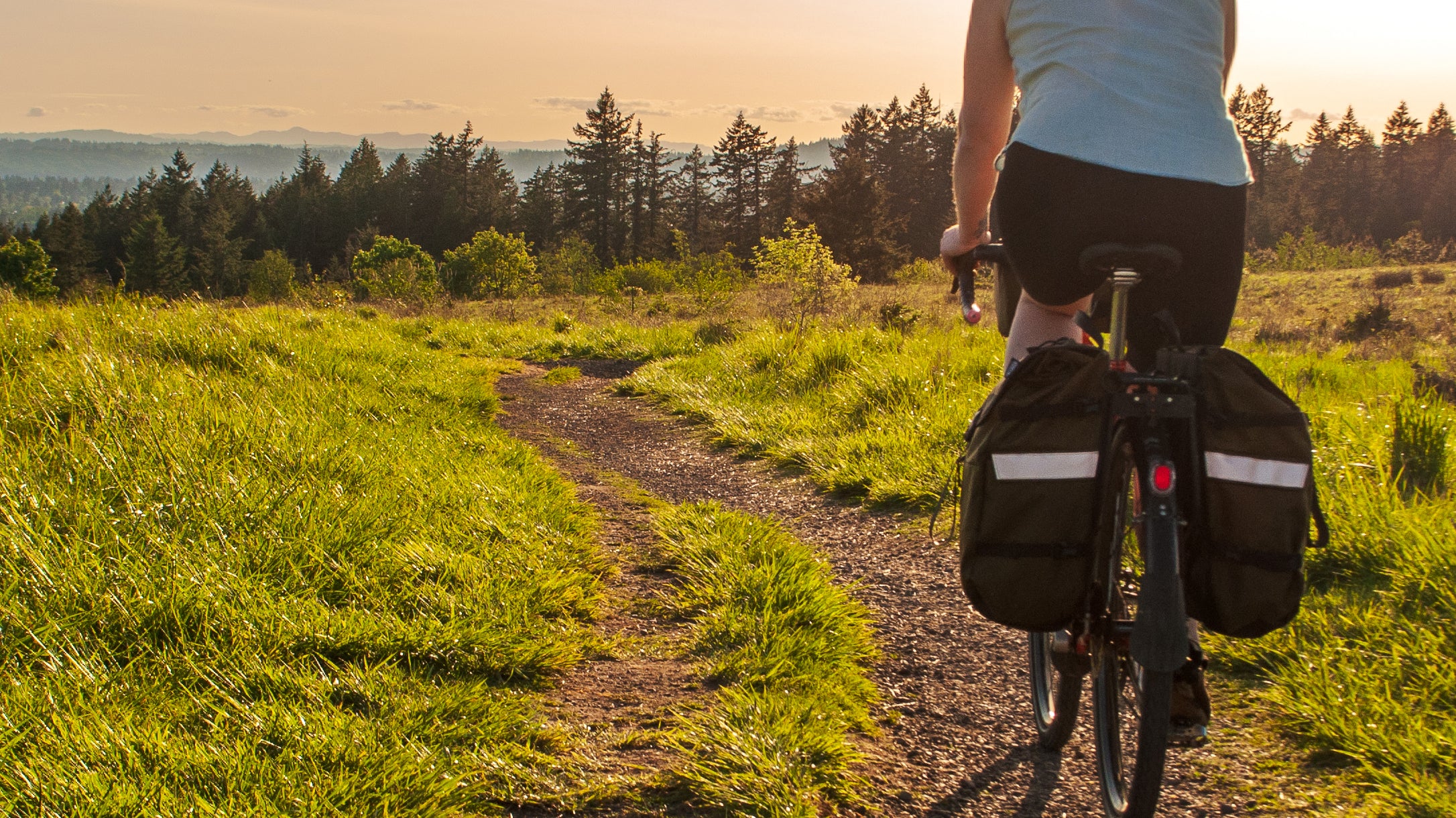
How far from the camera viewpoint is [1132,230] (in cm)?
156

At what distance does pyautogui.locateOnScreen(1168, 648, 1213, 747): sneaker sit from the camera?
1.57m

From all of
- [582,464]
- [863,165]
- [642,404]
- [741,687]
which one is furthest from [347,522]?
[863,165]

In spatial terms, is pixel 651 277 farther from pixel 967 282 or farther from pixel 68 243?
pixel 68 243

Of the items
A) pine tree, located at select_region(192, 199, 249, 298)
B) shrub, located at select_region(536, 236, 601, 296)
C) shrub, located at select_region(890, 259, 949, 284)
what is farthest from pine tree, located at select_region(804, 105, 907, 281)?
pine tree, located at select_region(192, 199, 249, 298)

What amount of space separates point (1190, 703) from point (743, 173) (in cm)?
7196

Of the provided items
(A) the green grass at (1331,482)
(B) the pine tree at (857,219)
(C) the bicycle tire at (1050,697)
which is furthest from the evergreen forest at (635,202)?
(C) the bicycle tire at (1050,697)

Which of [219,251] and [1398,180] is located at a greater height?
[1398,180]

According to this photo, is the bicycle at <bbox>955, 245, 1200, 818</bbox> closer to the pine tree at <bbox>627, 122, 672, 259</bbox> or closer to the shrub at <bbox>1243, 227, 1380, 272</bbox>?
the shrub at <bbox>1243, 227, 1380, 272</bbox>

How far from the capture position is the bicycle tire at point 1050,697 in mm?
2053

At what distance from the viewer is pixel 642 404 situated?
8000mm

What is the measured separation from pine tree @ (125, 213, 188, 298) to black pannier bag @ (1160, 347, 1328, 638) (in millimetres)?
79826

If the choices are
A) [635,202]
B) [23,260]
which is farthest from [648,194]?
[23,260]

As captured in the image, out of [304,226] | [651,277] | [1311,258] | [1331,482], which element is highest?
[304,226]

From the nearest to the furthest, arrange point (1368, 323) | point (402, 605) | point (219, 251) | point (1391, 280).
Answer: point (402, 605) < point (1368, 323) < point (1391, 280) < point (219, 251)
